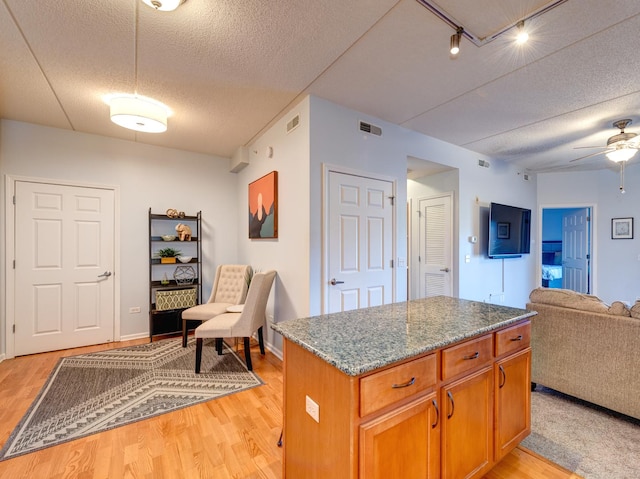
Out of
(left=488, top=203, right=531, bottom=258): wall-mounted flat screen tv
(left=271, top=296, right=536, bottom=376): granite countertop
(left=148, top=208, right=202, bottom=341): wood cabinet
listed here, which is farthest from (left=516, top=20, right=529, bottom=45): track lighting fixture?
(left=148, top=208, right=202, bottom=341): wood cabinet

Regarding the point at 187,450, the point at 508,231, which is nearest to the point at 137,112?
the point at 187,450

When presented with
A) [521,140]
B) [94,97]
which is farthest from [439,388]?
[521,140]

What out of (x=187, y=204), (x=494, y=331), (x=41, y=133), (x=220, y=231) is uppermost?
(x=41, y=133)

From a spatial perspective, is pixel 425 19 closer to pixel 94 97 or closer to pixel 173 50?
pixel 173 50

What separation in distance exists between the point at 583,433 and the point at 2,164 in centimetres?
607

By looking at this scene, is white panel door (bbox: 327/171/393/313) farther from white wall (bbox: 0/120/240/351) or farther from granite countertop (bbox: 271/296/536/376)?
white wall (bbox: 0/120/240/351)

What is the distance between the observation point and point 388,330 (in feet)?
Result: 4.73

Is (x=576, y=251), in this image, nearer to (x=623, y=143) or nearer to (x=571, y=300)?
(x=623, y=143)

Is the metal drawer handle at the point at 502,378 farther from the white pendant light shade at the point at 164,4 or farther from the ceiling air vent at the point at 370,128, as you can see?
the white pendant light shade at the point at 164,4

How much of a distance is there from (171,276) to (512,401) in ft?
14.0

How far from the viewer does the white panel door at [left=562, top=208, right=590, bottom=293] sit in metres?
5.48

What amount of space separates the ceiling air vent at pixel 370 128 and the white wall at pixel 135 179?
2.52 m

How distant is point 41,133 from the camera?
3.47 m

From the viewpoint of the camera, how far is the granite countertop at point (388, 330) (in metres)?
1.12
